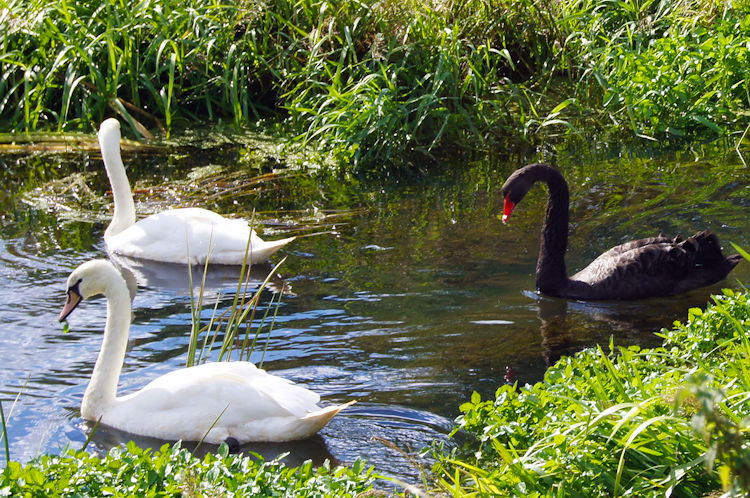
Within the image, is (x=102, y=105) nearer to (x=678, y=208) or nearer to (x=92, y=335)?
(x=92, y=335)

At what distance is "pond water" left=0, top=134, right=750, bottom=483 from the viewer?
5.02 meters

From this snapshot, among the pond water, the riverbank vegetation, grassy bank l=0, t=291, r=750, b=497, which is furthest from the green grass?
the riverbank vegetation

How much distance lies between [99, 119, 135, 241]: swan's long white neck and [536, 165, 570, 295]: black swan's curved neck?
3.05 meters

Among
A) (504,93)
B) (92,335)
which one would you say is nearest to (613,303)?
(92,335)

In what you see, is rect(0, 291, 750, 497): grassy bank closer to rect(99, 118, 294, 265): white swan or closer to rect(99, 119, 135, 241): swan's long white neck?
rect(99, 118, 294, 265): white swan

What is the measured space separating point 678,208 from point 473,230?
60.6 inches

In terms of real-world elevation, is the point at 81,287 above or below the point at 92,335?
above

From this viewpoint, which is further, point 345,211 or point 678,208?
point 345,211

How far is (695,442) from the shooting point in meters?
3.17

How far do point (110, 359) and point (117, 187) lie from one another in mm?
3211

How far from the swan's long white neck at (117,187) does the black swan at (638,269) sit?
10.2 feet

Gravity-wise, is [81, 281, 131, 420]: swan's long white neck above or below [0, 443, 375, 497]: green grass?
below

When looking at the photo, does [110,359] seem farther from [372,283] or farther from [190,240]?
[190,240]

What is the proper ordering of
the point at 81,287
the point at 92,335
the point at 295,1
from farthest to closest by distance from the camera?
the point at 295,1 → the point at 92,335 → the point at 81,287
